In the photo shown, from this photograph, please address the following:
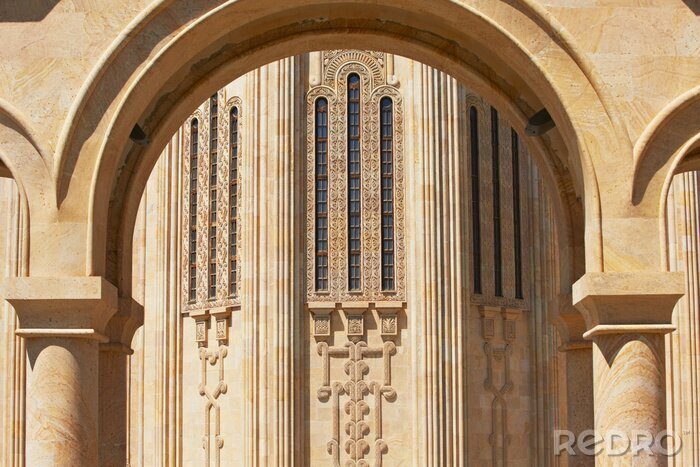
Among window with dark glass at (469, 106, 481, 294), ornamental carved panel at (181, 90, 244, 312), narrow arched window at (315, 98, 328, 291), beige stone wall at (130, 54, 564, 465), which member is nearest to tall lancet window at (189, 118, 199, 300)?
ornamental carved panel at (181, 90, 244, 312)

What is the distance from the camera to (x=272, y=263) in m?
28.7

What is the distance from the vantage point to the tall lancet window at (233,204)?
29.8 meters

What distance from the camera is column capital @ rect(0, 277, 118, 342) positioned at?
37.5 feet

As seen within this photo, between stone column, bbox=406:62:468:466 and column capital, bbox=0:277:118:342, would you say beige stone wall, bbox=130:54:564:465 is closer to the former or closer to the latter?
stone column, bbox=406:62:468:466

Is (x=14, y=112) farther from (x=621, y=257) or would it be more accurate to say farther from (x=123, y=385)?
(x=621, y=257)

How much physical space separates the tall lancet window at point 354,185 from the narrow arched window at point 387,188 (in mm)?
542

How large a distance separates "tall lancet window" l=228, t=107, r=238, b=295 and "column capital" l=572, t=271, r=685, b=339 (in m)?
18.6

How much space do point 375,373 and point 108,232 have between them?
15573 millimetres

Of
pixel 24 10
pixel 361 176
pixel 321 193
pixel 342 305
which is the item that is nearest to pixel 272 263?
pixel 342 305

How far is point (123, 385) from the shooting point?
552 inches

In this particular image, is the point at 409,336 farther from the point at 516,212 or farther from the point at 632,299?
the point at 632,299

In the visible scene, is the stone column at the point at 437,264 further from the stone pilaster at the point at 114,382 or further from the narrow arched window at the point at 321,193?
the stone pilaster at the point at 114,382

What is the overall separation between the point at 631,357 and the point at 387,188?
17997mm

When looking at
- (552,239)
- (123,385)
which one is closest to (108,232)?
(123,385)
